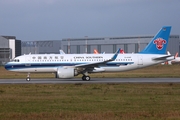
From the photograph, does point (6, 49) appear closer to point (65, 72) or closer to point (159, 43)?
point (159, 43)

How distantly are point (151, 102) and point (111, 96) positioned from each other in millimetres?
3202

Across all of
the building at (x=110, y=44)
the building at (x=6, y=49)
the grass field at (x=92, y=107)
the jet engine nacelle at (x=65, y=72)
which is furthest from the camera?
the building at (x=110, y=44)

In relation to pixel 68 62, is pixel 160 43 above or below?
above

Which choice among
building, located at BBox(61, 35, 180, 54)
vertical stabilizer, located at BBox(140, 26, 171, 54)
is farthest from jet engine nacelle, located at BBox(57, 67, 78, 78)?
building, located at BBox(61, 35, 180, 54)

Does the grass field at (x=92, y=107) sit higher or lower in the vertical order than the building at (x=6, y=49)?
lower

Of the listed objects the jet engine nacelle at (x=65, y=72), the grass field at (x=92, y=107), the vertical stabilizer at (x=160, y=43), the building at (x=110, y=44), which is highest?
the building at (x=110, y=44)

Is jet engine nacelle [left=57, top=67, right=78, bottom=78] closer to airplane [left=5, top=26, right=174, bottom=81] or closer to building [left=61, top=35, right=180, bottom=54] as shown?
airplane [left=5, top=26, right=174, bottom=81]

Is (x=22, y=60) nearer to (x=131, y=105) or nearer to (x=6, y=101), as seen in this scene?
(x=6, y=101)

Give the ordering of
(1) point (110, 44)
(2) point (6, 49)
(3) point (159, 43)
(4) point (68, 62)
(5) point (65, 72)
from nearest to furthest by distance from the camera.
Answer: (5) point (65, 72)
(4) point (68, 62)
(3) point (159, 43)
(2) point (6, 49)
(1) point (110, 44)

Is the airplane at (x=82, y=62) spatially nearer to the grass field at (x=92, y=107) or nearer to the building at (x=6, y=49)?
the grass field at (x=92, y=107)

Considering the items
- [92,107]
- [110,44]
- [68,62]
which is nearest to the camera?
[92,107]

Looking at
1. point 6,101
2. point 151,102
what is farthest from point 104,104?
point 6,101

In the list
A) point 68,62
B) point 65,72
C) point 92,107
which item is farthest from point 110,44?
point 92,107

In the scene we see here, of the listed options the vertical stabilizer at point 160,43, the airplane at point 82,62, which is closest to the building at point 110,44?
the vertical stabilizer at point 160,43
